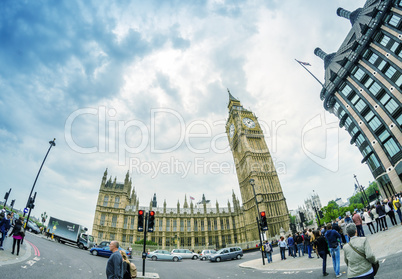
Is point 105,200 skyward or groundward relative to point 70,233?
skyward

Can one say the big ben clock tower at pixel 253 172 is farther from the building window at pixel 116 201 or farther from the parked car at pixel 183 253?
the building window at pixel 116 201

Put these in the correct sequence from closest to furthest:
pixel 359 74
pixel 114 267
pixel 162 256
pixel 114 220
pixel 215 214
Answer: pixel 114 267
pixel 162 256
pixel 359 74
pixel 114 220
pixel 215 214

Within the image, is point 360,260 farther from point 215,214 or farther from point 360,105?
point 215,214

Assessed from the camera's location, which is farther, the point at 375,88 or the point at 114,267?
the point at 375,88

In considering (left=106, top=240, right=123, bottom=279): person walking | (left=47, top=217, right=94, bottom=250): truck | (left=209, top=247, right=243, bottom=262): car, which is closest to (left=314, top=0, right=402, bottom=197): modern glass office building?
(left=209, top=247, right=243, bottom=262): car

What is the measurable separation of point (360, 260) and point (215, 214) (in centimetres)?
6017

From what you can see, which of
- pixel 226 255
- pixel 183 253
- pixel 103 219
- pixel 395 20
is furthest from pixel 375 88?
pixel 103 219

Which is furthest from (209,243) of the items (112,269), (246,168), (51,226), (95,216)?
(112,269)

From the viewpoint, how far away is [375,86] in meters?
30.9

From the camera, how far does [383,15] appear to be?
1106 inches

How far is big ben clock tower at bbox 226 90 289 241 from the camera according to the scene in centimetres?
4875

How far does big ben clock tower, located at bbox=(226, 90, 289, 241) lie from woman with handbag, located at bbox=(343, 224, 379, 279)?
45.0m

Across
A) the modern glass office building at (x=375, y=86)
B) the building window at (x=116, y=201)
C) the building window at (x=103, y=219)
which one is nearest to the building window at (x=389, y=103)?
the modern glass office building at (x=375, y=86)

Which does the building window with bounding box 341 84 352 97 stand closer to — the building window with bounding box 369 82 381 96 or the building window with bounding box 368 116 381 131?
the building window with bounding box 369 82 381 96
